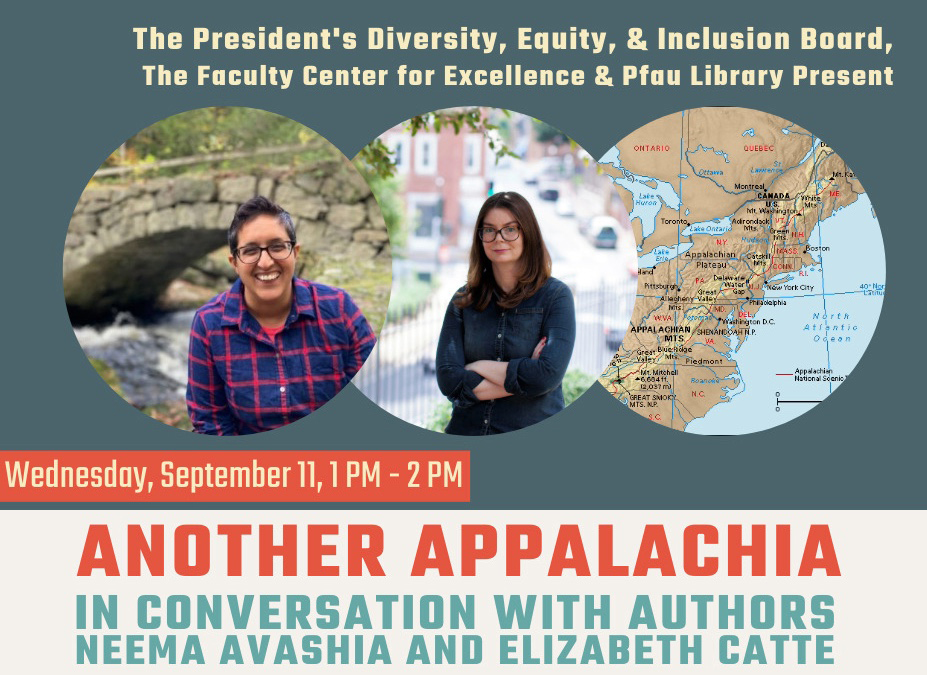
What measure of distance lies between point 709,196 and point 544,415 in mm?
1235

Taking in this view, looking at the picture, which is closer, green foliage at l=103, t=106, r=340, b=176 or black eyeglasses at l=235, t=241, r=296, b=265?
black eyeglasses at l=235, t=241, r=296, b=265

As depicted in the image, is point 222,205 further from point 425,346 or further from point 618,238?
point 618,238

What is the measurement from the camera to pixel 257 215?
15.1 ft

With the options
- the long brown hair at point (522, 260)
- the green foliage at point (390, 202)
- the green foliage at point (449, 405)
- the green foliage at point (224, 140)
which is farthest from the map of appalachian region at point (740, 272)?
the green foliage at point (224, 140)

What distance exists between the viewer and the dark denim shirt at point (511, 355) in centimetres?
456

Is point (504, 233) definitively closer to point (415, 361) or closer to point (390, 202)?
point (390, 202)

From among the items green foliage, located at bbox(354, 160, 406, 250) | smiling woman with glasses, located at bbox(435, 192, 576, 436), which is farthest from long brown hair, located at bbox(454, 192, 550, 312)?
green foliage, located at bbox(354, 160, 406, 250)

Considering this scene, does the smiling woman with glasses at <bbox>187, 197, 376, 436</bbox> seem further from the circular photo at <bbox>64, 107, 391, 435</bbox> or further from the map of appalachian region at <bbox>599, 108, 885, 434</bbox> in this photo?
the map of appalachian region at <bbox>599, 108, 885, 434</bbox>

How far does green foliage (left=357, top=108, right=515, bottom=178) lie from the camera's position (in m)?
4.66

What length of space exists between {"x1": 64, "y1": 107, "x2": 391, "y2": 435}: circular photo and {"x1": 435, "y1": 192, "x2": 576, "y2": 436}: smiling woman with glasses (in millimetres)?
386

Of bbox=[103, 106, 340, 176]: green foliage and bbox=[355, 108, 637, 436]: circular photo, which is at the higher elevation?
bbox=[103, 106, 340, 176]: green foliage

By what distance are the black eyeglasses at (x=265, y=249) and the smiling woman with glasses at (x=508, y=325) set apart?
74 cm

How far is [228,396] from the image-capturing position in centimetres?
465

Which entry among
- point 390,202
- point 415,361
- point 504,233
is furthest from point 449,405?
point 390,202
